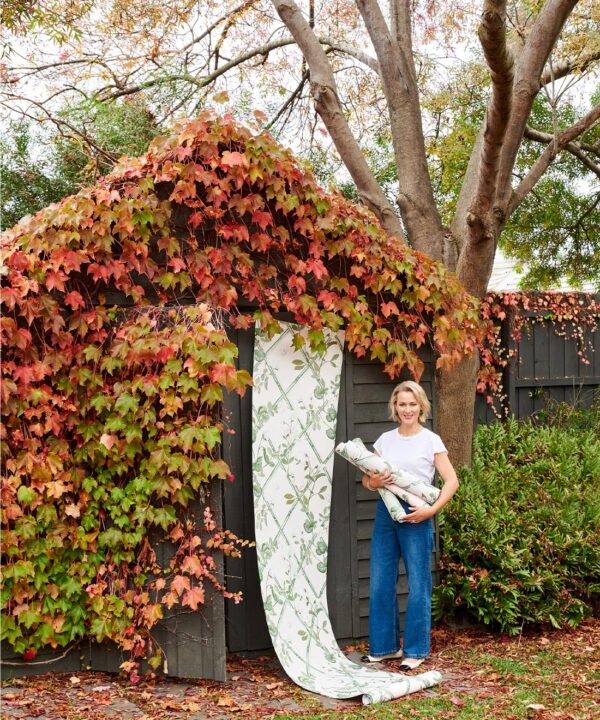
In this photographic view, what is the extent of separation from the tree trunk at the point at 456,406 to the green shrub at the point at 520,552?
339 mm

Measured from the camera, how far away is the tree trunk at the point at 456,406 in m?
6.43

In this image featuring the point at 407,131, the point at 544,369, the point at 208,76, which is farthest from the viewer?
the point at 208,76

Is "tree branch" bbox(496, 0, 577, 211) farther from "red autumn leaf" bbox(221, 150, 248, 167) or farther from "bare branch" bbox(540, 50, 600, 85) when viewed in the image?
"red autumn leaf" bbox(221, 150, 248, 167)

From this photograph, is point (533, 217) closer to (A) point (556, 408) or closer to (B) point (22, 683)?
(A) point (556, 408)

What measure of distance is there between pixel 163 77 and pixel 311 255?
5101 mm

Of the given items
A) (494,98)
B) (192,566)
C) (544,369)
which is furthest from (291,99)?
(192,566)

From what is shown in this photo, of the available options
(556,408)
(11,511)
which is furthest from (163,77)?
(11,511)

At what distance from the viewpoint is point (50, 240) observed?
166 inches

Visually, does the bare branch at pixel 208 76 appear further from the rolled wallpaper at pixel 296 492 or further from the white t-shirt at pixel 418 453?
the white t-shirt at pixel 418 453

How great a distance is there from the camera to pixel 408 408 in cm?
464

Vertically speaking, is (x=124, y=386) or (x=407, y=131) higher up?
(x=407, y=131)

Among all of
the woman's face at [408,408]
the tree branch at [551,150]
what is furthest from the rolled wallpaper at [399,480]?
the tree branch at [551,150]

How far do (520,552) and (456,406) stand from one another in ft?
5.30

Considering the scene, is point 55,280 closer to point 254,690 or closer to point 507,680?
point 254,690
